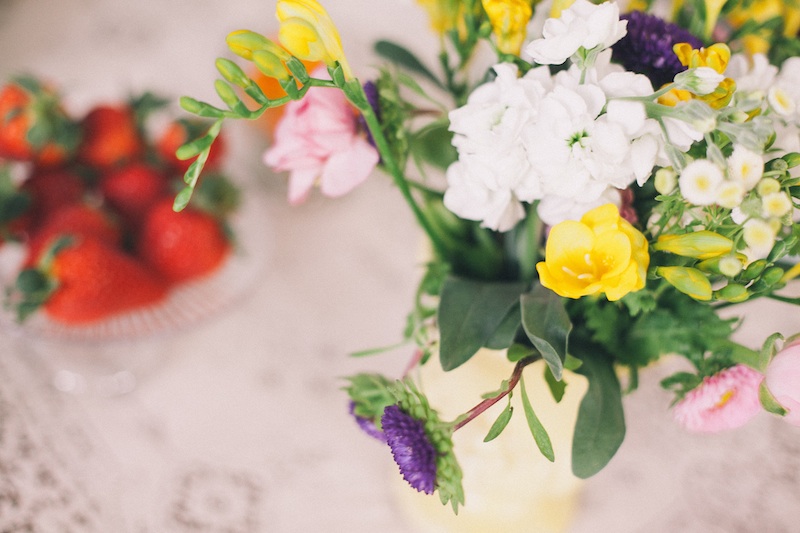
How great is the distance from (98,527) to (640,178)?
17.4 inches

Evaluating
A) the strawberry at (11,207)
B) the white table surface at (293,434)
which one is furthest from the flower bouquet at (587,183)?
the strawberry at (11,207)

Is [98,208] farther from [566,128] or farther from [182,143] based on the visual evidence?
[566,128]

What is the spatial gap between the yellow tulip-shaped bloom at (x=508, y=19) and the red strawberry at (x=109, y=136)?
438 millimetres

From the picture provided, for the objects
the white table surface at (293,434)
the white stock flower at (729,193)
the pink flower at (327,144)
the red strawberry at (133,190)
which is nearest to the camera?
the white stock flower at (729,193)

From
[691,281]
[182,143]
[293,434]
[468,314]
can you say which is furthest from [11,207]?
[691,281]

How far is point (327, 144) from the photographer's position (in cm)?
33

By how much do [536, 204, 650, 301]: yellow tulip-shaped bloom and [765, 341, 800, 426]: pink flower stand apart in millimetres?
67

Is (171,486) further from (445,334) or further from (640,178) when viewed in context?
(640,178)

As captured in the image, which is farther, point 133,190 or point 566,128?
point 133,190

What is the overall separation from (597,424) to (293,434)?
300 millimetres

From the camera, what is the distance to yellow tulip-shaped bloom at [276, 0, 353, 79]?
272 millimetres

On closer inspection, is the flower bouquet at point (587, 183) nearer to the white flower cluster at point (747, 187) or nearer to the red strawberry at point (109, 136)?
the white flower cluster at point (747, 187)

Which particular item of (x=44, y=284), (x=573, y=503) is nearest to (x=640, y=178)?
(x=573, y=503)

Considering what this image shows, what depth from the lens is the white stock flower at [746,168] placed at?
0.78ft
